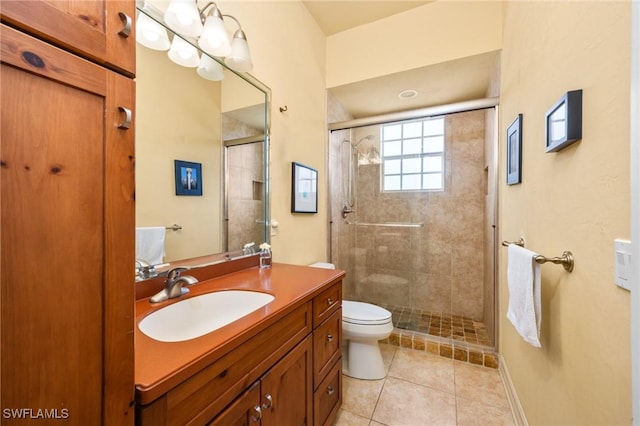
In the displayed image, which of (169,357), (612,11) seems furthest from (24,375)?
(612,11)

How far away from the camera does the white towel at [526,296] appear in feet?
3.37

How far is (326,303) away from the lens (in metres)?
1.27

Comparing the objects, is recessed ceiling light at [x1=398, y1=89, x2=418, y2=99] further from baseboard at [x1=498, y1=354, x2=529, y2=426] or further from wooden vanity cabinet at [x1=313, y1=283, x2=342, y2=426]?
baseboard at [x1=498, y1=354, x2=529, y2=426]

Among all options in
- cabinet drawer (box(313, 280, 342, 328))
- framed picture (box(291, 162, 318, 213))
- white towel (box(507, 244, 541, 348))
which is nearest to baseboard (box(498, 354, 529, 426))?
white towel (box(507, 244, 541, 348))

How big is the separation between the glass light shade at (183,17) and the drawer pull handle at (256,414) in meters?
1.51

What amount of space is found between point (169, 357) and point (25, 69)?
1.99 ft

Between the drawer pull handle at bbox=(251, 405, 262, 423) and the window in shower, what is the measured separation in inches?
98.3

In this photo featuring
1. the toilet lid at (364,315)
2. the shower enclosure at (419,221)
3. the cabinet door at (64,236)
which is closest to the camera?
the cabinet door at (64,236)

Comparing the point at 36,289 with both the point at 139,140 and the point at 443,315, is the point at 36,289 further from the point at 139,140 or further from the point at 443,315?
the point at 443,315

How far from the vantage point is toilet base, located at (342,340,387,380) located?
6.05 feet

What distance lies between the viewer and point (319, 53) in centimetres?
238

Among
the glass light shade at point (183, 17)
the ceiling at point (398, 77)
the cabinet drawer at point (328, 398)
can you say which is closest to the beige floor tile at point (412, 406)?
the cabinet drawer at point (328, 398)

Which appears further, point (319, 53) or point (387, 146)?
point (387, 146)

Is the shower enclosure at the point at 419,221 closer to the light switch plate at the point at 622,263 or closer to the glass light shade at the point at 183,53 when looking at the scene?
the glass light shade at the point at 183,53
